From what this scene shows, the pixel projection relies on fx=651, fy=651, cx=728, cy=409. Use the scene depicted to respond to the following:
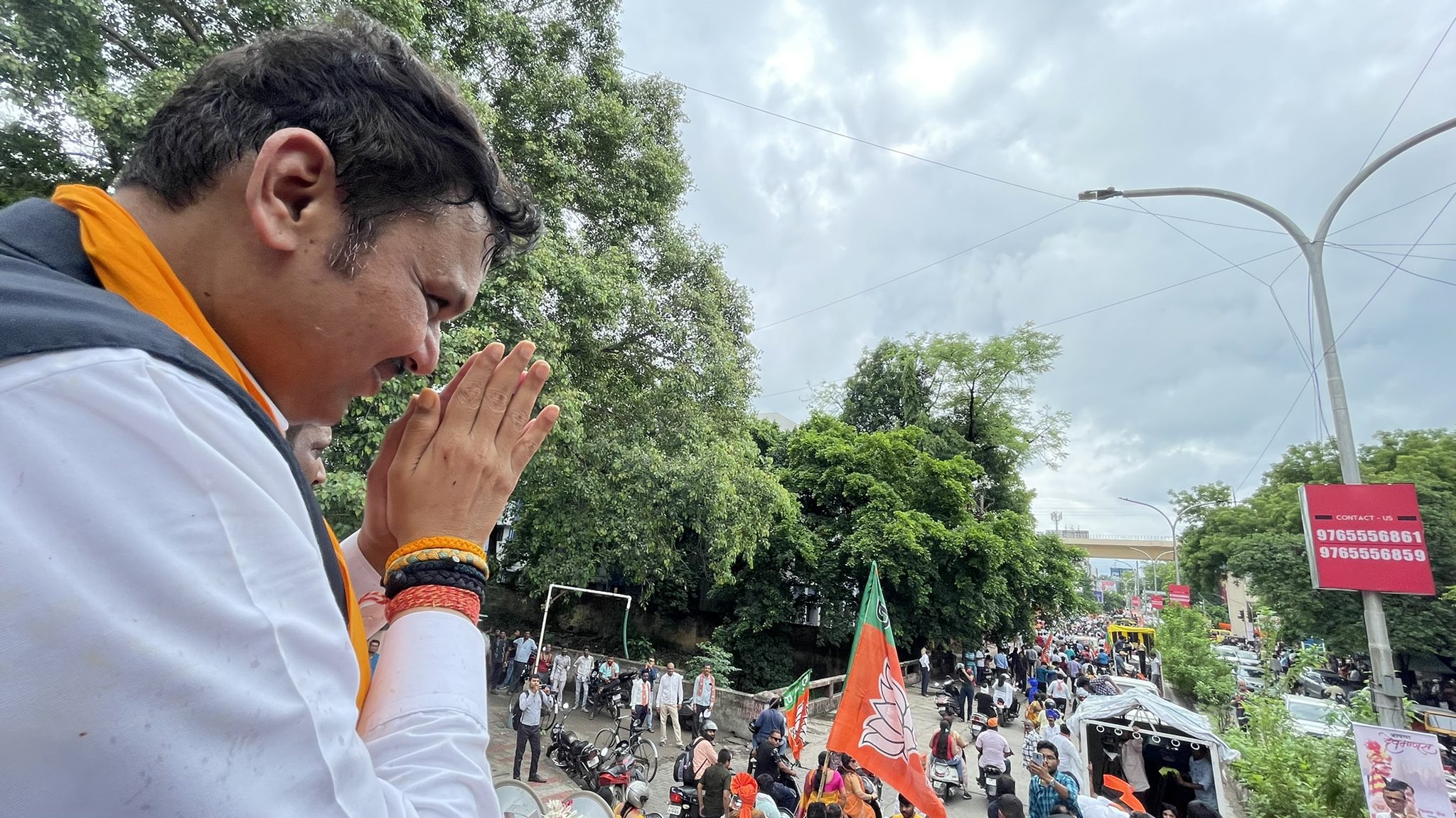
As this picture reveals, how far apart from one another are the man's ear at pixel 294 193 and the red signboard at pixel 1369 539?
28.9 ft

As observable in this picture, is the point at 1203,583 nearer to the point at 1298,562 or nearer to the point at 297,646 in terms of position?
the point at 1298,562

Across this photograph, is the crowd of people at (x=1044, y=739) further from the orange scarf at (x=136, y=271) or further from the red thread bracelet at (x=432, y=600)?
the orange scarf at (x=136, y=271)

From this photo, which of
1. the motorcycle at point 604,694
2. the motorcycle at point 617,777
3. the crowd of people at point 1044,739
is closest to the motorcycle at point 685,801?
the motorcycle at point 617,777

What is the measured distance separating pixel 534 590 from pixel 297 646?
1797 cm

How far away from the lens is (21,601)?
0.49 metres

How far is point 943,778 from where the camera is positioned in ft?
34.3

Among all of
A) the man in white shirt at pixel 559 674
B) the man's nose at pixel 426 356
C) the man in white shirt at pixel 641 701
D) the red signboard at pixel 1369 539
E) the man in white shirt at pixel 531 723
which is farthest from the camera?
the man in white shirt at pixel 559 674

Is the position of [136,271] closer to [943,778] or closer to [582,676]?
[943,778]

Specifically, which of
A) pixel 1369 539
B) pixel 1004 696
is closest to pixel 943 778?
pixel 1004 696

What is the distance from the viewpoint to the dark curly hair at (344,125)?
911 millimetres

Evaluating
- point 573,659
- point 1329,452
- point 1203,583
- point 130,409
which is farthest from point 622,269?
point 1203,583

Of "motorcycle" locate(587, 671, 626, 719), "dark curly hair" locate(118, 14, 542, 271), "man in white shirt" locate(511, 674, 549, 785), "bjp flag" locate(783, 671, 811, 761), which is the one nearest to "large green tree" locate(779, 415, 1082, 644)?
"motorcycle" locate(587, 671, 626, 719)

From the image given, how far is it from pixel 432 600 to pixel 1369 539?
9.15 m

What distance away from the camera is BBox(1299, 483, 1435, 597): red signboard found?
6555 millimetres
